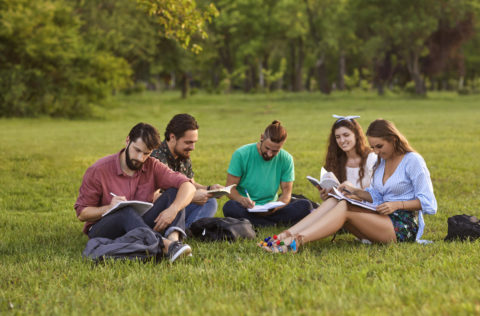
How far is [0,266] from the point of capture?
548 cm

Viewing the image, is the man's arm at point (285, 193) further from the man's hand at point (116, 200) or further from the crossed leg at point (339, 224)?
the man's hand at point (116, 200)

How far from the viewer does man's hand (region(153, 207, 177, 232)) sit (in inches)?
235

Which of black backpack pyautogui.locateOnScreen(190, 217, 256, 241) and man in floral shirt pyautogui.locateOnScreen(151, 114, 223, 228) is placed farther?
man in floral shirt pyautogui.locateOnScreen(151, 114, 223, 228)

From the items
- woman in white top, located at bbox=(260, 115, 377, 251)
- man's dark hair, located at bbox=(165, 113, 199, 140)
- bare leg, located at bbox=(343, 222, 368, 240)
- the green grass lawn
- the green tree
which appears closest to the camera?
the green grass lawn

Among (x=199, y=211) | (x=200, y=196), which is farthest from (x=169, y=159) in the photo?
(x=200, y=196)

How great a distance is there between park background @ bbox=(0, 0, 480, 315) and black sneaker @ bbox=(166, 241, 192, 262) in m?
0.10

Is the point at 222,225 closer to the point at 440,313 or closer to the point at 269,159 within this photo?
the point at 269,159

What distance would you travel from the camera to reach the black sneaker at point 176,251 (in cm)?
546

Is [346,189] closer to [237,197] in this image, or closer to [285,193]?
[285,193]

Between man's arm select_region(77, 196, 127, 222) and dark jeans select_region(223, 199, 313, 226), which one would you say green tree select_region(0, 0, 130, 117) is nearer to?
dark jeans select_region(223, 199, 313, 226)

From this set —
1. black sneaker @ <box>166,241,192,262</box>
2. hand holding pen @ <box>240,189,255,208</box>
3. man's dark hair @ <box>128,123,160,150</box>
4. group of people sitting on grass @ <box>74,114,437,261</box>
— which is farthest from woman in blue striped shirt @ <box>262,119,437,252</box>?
man's dark hair @ <box>128,123,160,150</box>

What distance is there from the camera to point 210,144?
58.8 feet

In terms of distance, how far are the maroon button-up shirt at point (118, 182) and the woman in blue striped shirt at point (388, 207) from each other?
4.39ft

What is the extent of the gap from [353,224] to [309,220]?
1.53ft
